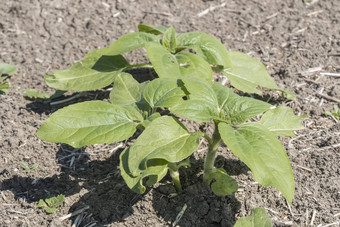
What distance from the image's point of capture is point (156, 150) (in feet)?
8.27

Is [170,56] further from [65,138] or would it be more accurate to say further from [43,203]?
[43,203]

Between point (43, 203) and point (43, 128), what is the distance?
618mm

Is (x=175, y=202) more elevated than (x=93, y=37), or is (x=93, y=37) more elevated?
(x=93, y=37)

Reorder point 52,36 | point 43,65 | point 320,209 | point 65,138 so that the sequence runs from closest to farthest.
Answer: point 65,138 → point 320,209 → point 43,65 → point 52,36

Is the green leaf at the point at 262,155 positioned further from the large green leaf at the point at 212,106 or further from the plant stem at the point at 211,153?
the plant stem at the point at 211,153

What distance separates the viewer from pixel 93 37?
4738mm

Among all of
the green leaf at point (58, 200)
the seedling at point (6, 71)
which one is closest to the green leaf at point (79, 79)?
the seedling at point (6, 71)

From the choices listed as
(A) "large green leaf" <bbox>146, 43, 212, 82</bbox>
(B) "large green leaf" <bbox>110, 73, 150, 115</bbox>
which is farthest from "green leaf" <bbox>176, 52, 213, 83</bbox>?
(B) "large green leaf" <bbox>110, 73, 150, 115</bbox>

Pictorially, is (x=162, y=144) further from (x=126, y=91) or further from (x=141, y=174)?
(x=126, y=91)

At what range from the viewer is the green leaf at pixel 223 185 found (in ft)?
9.45

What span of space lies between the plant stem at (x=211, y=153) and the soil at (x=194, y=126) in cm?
14

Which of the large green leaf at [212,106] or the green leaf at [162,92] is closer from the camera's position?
the large green leaf at [212,106]

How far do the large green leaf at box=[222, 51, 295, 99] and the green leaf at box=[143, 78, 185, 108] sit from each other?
0.99 meters

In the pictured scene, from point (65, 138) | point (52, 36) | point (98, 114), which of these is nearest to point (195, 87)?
point (98, 114)
